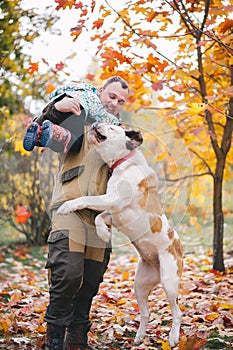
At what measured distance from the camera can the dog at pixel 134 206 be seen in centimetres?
258

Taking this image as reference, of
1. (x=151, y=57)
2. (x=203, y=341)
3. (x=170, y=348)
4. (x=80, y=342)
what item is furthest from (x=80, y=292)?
(x=151, y=57)

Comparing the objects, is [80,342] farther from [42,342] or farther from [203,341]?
[203,341]

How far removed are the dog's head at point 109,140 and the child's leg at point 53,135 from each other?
124 millimetres

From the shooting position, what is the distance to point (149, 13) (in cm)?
453

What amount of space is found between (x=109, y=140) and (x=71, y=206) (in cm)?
39

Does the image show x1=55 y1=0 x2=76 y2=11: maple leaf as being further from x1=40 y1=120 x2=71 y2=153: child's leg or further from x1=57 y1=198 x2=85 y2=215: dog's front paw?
x1=57 y1=198 x2=85 y2=215: dog's front paw

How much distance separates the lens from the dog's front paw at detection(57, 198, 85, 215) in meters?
2.55

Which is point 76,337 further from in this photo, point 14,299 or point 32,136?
point 14,299

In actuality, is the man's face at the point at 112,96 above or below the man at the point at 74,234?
above

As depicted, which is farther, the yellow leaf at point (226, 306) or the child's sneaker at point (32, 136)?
the yellow leaf at point (226, 306)

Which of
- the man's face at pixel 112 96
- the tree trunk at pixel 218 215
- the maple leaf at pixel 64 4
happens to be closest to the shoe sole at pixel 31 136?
the man's face at pixel 112 96

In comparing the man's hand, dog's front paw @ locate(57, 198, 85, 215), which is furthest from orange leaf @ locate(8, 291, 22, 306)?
the man's hand

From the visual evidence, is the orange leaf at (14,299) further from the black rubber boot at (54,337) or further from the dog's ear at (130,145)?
the dog's ear at (130,145)

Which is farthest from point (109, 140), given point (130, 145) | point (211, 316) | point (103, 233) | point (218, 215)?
point (218, 215)
